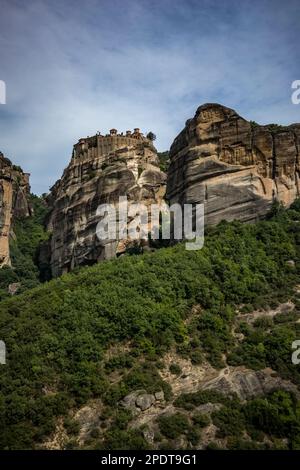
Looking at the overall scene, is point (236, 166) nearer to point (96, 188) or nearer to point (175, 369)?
point (96, 188)

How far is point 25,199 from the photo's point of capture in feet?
333

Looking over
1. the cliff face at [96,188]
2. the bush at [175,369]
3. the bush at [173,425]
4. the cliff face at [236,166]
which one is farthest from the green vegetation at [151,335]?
the cliff face at [96,188]

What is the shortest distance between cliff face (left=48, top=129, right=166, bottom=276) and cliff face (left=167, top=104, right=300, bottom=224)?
1236cm

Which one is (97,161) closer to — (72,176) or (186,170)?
(72,176)

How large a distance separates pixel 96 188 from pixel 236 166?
22.1 meters

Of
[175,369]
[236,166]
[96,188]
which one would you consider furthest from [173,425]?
[96,188]

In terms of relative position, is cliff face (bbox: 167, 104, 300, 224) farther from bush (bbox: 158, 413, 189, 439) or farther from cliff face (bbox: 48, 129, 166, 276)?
bush (bbox: 158, 413, 189, 439)

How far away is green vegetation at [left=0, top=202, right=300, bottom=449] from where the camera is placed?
94.6 feet

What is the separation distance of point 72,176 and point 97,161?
18.4 feet

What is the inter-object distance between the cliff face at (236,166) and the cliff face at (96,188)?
1236cm

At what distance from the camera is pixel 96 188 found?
6794cm

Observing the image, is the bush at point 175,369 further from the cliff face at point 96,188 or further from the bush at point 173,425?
the cliff face at point 96,188

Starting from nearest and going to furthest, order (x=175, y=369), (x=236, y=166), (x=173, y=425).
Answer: (x=173, y=425) < (x=175, y=369) < (x=236, y=166)
